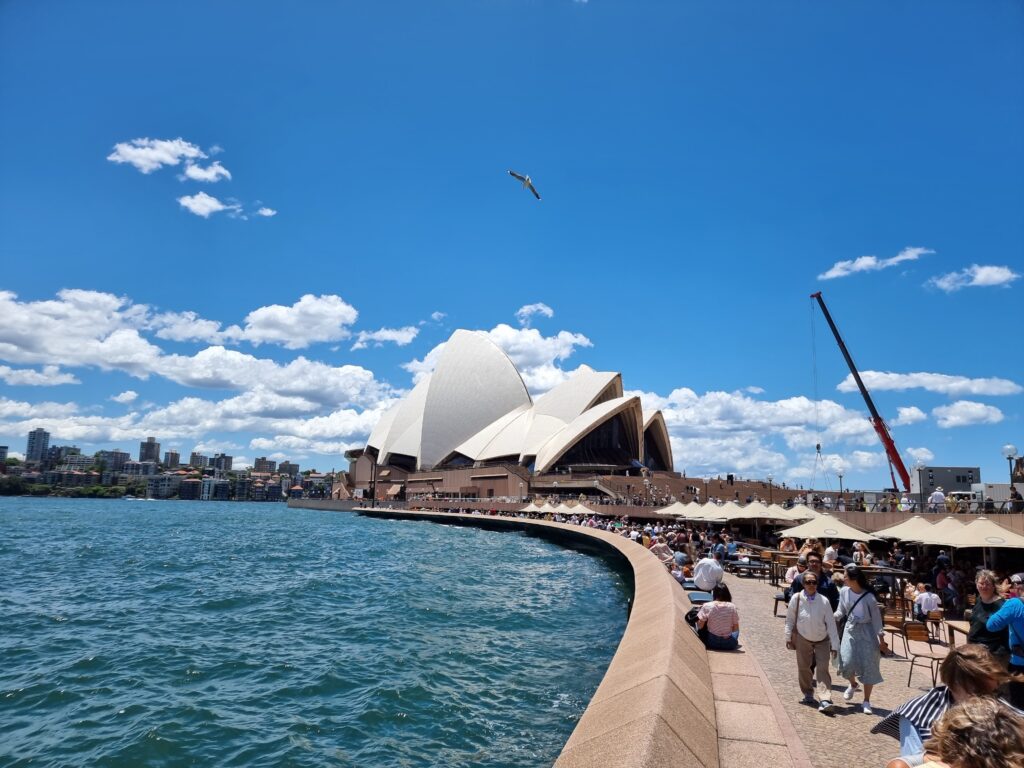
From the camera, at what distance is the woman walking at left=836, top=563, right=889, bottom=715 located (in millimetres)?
4672

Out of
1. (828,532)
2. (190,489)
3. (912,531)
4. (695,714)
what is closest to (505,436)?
(828,532)

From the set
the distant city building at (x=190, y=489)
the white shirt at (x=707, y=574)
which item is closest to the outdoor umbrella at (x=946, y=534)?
the white shirt at (x=707, y=574)

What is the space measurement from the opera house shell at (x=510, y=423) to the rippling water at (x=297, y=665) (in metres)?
35.4

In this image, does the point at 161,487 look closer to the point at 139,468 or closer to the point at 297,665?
the point at 139,468

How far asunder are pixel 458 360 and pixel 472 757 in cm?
6109

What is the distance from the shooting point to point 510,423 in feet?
200

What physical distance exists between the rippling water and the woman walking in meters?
2.60

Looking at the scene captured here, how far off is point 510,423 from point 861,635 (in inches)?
2224

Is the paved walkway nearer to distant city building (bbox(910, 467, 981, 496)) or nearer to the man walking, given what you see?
the man walking

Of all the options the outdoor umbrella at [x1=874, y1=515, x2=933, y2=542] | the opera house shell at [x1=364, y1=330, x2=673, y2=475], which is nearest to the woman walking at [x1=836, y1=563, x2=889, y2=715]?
the outdoor umbrella at [x1=874, y1=515, x2=933, y2=542]

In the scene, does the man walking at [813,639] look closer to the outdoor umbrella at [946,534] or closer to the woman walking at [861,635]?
the woman walking at [861,635]

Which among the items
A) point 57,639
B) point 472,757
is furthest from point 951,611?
point 57,639

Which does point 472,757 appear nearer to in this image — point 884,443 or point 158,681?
point 158,681

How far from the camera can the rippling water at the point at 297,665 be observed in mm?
5750
